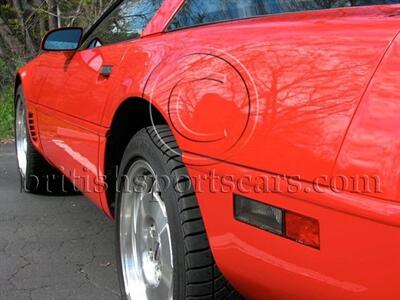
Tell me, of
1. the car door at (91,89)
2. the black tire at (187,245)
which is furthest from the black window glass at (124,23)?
the black tire at (187,245)

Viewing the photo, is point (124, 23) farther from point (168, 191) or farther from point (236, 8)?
point (168, 191)

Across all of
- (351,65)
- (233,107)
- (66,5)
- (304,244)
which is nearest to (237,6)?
(233,107)

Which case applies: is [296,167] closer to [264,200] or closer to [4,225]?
[264,200]

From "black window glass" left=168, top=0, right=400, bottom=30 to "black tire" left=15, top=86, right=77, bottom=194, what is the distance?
2.47 meters

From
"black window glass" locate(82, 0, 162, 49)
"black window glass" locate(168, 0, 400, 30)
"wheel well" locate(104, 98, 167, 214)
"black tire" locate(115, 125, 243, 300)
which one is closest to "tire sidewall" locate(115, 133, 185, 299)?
"black tire" locate(115, 125, 243, 300)

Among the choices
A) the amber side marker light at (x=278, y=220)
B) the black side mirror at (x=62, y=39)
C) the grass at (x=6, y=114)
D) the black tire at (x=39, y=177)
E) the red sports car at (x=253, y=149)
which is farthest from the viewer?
the grass at (x=6, y=114)

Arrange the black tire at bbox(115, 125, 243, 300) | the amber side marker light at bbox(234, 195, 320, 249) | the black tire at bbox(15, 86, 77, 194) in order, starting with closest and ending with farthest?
→ 1. the amber side marker light at bbox(234, 195, 320, 249)
2. the black tire at bbox(115, 125, 243, 300)
3. the black tire at bbox(15, 86, 77, 194)

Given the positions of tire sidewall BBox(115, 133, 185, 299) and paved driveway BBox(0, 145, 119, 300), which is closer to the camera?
tire sidewall BBox(115, 133, 185, 299)

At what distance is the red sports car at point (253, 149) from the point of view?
159 cm

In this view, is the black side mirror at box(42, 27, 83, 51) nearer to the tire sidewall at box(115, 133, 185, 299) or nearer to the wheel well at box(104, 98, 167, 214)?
the wheel well at box(104, 98, 167, 214)

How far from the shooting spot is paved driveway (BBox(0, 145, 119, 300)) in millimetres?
3320

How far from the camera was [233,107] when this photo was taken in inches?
77.7

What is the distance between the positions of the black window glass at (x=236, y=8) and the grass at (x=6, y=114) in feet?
21.7

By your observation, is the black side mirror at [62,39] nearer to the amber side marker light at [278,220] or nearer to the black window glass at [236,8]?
the black window glass at [236,8]
